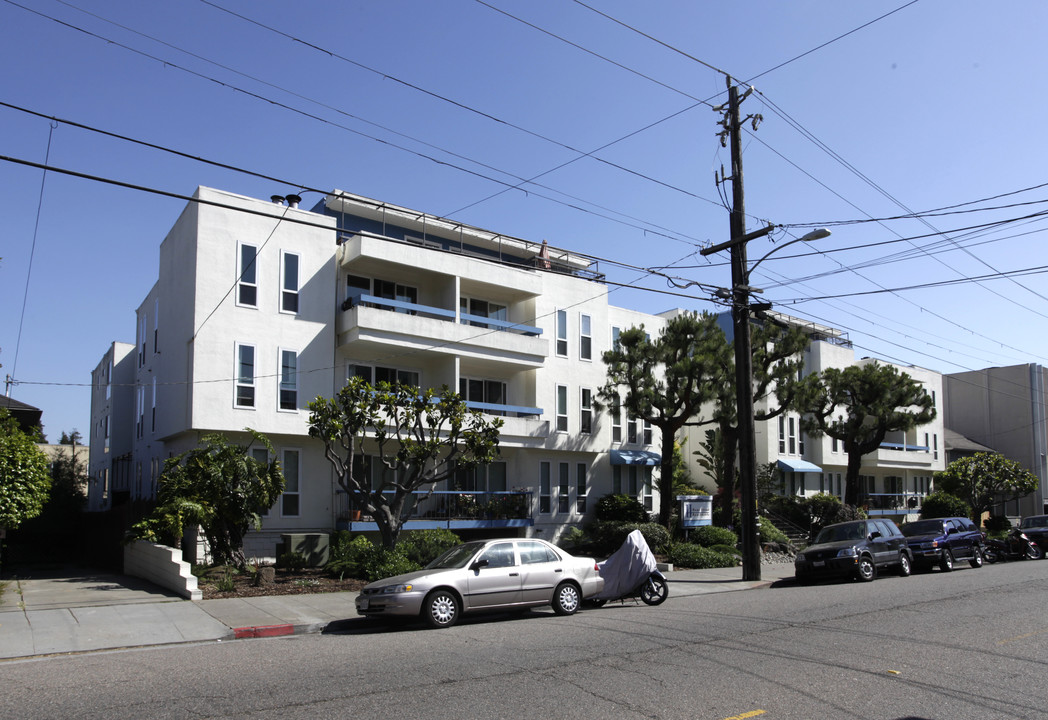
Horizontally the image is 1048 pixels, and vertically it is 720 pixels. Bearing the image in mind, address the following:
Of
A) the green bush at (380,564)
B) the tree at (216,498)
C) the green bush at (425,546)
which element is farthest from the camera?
the green bush at (425,546)

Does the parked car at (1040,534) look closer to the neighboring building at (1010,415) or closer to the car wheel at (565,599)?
the car wheel at (565,599)

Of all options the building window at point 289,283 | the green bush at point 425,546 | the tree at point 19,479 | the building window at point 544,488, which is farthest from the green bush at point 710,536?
the tree at point 19,479

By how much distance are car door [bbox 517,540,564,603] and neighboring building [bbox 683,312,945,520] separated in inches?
804

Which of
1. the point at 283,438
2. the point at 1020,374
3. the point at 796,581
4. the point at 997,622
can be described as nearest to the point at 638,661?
the point at 997,622

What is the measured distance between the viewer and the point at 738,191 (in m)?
21.1

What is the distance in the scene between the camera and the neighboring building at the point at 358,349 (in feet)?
72.1

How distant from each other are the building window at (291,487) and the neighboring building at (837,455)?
1817cm

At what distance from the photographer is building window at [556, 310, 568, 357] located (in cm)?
2928

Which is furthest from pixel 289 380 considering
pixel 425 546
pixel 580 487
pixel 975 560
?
pixel 975 560

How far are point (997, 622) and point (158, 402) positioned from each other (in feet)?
73.2

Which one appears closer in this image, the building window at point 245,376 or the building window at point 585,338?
the building window at point 245,376

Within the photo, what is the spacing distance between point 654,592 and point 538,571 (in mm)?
3019

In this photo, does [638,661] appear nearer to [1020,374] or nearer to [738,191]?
[738,191]

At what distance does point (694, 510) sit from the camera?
2672 centimetres
